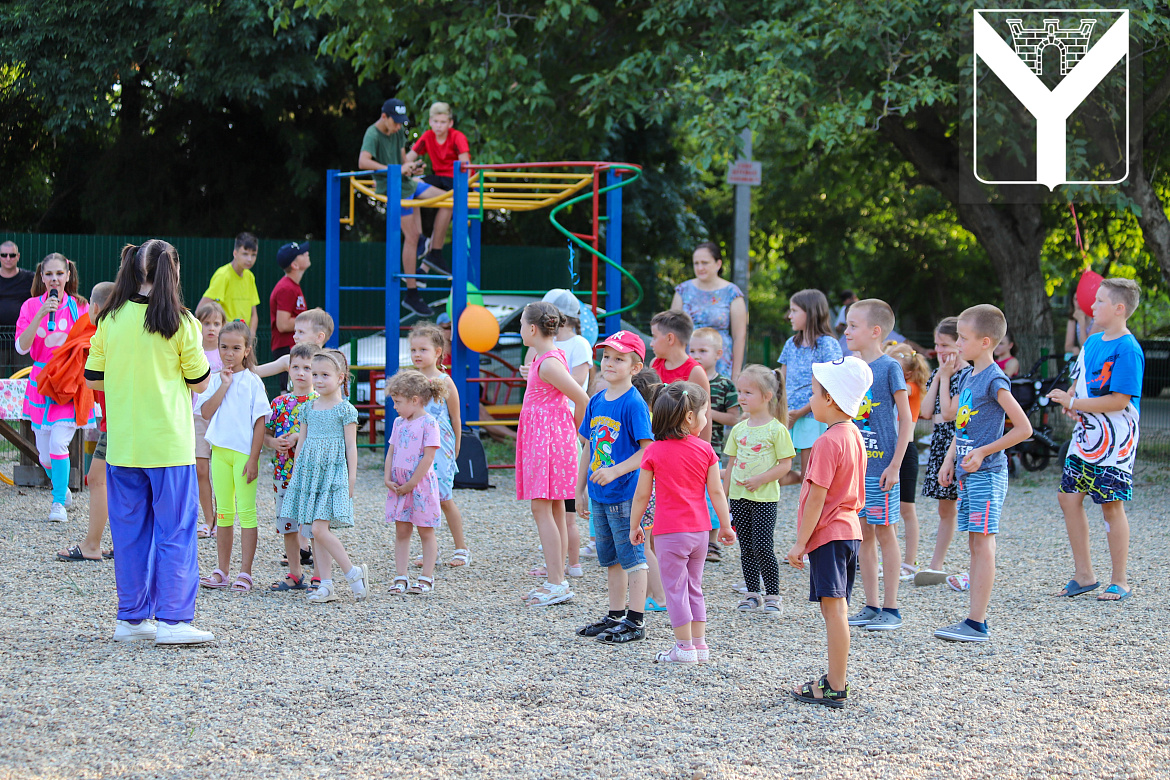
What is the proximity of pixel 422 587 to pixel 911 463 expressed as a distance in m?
2.61

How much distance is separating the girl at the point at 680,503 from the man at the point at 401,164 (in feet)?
17.8

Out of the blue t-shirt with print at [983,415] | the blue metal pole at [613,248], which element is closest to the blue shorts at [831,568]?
the blue t-shirt with print at [983,415]

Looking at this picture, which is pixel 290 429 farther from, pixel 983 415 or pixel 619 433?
pixel 983 415

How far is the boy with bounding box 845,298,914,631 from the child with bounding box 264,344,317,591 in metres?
2.71

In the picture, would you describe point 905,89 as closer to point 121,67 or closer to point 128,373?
point 128,373

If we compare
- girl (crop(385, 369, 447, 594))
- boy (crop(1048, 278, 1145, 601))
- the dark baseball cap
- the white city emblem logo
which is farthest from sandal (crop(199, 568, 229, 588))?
the white city emblem logo

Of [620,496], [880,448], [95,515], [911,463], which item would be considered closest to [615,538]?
[620,496]

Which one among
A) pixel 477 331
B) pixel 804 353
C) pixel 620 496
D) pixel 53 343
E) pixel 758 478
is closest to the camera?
pixel 620 496

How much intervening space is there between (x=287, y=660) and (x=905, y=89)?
27.1 feet

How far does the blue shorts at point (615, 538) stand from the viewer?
4793 mm

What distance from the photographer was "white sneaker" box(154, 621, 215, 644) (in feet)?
14.8

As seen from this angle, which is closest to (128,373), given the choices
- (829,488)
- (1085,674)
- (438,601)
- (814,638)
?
(438,601)

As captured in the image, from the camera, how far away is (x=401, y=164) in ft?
31.3

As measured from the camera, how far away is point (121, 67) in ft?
52.8
